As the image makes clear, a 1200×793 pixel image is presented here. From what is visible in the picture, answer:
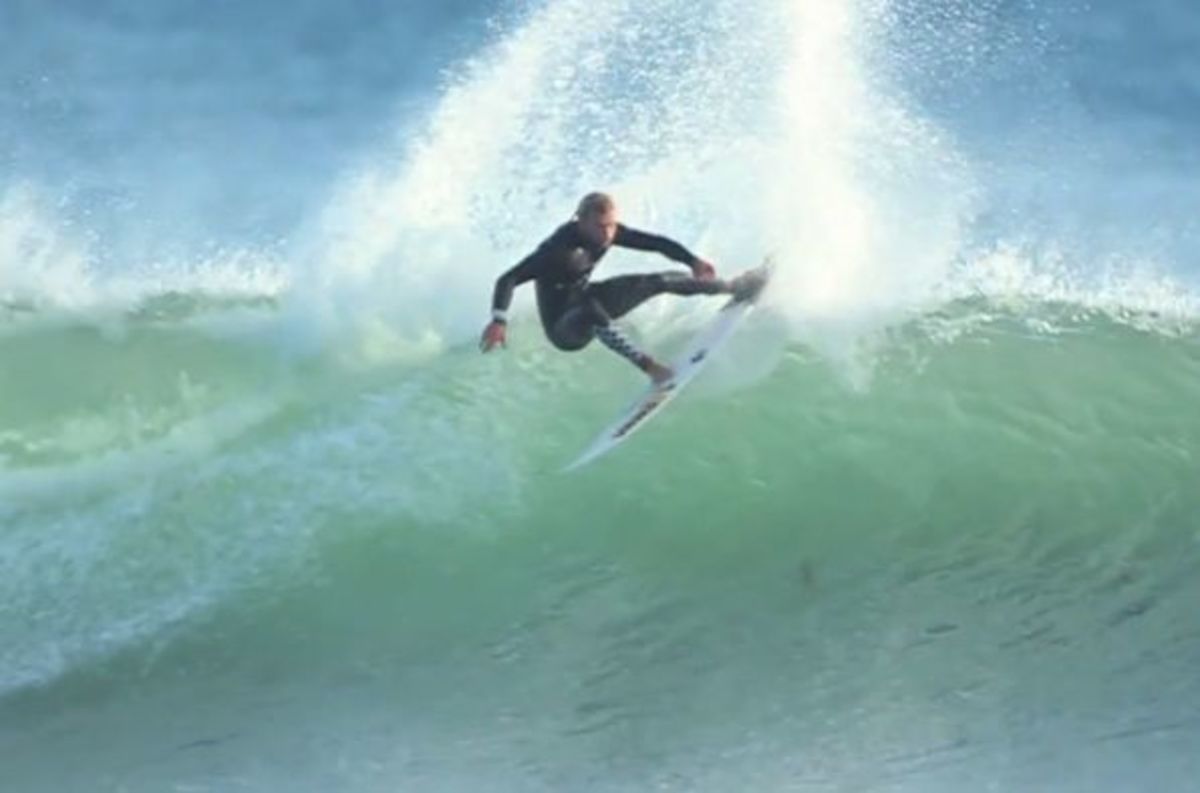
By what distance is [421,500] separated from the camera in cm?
1262

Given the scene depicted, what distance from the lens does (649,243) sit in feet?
38.7

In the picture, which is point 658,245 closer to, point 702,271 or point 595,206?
point 702,271

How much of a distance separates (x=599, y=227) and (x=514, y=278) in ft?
1.50

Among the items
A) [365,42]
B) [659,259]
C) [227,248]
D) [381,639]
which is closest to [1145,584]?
[381,639]

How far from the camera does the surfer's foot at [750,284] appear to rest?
12.7m

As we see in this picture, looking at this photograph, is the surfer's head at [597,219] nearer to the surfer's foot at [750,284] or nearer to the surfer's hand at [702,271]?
the surfer's hand at [702,271]

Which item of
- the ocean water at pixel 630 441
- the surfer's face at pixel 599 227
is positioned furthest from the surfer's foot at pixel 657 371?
the surfer's face at pixel 599 227

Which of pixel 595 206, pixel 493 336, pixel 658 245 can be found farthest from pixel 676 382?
pixel 493 336

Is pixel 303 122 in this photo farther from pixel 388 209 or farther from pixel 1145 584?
pixel 1145 584

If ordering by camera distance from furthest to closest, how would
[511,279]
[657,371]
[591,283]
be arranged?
[657,371], [591,283], [511,279]

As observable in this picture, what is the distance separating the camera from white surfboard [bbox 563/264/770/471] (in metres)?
12.5

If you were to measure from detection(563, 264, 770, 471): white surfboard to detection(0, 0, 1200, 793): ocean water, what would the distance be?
28 centimetres

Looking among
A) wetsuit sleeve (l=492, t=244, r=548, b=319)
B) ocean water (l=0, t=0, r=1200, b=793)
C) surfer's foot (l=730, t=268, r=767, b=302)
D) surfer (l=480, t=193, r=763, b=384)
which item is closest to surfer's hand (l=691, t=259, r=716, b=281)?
surfer (l=480, t=193, r=763, b=384)

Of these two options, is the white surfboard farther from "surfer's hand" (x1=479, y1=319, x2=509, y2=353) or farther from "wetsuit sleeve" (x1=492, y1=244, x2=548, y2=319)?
"surfer's hand" (x1=479, y1=319, x2=509, y2=353)
